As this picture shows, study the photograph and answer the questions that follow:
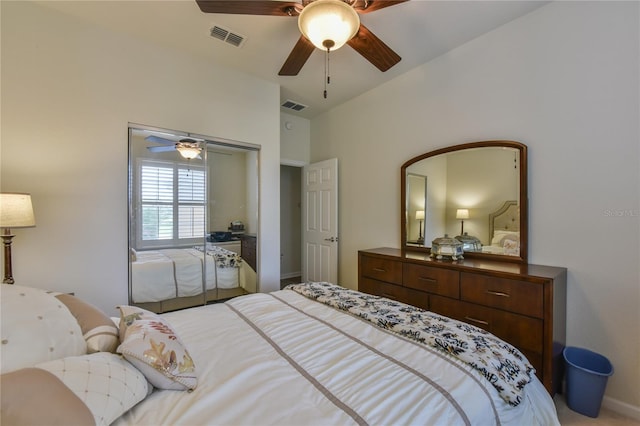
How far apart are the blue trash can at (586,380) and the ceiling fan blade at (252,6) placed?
3.03 m

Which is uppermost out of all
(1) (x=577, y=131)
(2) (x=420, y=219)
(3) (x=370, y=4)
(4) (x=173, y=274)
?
(3) (x=370, y=4)

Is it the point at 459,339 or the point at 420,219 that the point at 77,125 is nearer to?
the point at 459,339

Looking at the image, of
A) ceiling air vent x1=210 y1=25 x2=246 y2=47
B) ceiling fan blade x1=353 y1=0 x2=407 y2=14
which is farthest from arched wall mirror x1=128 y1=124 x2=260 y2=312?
ceiling fan blade x1=353 y1=0 x2=407 y2=14

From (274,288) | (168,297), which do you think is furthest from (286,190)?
(168,297)

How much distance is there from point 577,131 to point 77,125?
407cm

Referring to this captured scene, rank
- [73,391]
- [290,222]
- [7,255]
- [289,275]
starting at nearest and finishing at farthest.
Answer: [73,391]
[7,255]
[289,275]
[290,222]

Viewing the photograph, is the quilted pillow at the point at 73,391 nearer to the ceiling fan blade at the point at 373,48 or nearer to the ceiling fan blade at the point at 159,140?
the ceiling fan blade at the point at 373,48

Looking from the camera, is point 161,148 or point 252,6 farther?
point 161,148

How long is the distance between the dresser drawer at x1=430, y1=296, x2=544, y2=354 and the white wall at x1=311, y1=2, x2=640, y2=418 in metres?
0.51

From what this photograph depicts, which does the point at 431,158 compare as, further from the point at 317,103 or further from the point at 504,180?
the point at 317,103

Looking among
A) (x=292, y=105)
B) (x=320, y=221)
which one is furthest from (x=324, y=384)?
(x=292, y=105)

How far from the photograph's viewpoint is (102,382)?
32.4 inches

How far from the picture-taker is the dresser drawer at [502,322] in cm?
182

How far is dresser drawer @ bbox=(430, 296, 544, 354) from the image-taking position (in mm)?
1820
